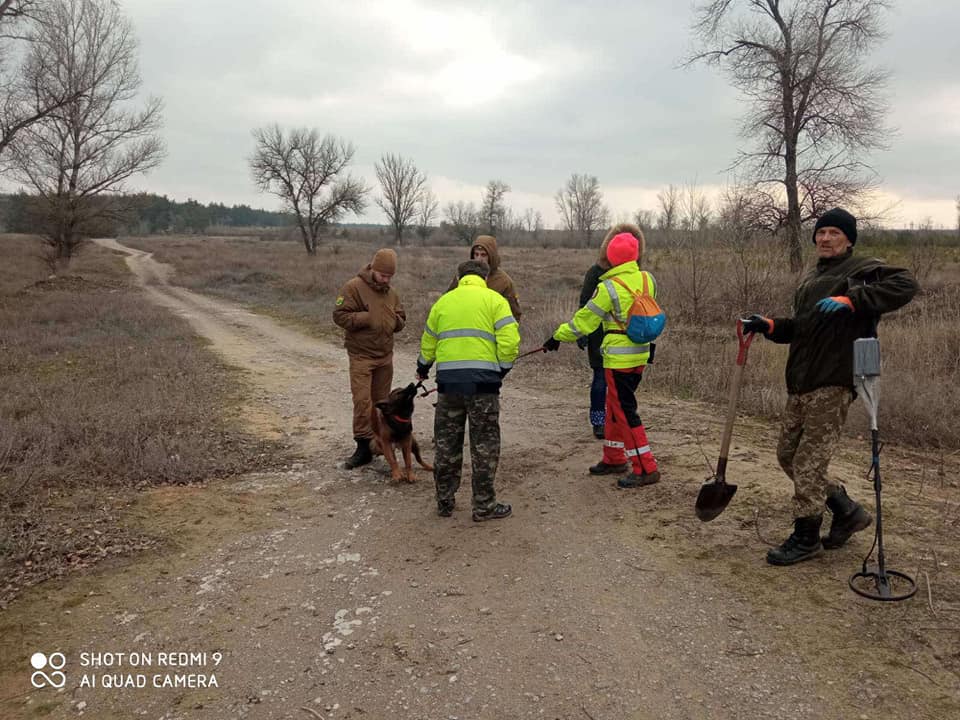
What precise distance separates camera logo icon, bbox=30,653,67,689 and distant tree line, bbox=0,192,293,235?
31643 millimetres

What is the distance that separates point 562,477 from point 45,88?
20.9m

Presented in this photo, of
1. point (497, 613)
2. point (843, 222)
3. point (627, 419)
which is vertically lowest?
point (497, 613)

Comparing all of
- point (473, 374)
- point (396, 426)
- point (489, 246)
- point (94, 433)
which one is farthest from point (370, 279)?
point (94, 433)

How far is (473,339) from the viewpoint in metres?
4.67

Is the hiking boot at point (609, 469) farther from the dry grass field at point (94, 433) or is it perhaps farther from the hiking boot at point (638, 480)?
the dry grass field at point (94, 433)

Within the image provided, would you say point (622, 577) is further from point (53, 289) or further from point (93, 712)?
point (53, 289)

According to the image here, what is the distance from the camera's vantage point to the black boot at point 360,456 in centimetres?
623

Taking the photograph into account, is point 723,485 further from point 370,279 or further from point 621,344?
point 370,279

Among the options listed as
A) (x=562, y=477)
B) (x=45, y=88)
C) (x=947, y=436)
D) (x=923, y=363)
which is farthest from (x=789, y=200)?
(x=45, y=88)

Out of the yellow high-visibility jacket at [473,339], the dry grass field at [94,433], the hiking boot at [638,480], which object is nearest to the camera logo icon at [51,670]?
the dry grass field at [94,433]

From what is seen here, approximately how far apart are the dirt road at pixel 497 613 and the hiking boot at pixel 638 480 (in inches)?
3.4

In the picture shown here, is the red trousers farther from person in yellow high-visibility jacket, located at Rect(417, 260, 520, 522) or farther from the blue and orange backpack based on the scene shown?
person in yellow high-visibility jacket, located at Rect(417, 260, 520, 522)

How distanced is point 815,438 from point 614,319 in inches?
69.5

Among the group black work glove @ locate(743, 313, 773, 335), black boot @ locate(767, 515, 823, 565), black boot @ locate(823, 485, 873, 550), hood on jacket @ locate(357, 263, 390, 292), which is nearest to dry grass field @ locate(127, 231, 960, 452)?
black boot @ locate(823, 485, 873, 550)
